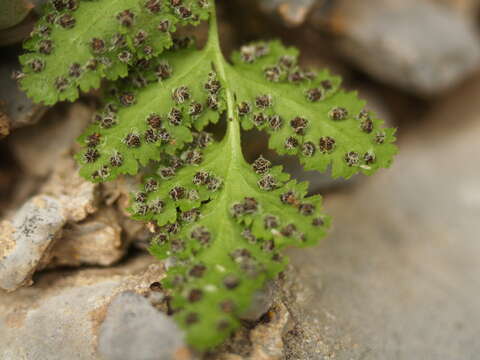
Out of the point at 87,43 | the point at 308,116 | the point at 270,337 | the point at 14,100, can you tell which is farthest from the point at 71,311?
the point at 308,116

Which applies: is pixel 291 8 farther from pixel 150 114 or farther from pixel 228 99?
pixel 150 114

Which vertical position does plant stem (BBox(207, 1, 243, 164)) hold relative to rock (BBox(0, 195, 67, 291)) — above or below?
above

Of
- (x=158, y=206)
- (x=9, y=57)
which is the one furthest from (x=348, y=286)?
(x=9, y=57)

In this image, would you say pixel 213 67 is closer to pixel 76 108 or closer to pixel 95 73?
pixel 95 73

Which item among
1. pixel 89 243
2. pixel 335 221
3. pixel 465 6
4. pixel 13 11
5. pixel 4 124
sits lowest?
pixel 335 221

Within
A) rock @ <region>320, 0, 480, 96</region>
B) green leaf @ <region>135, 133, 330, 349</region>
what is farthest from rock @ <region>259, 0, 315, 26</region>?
green leaf @ <region>135, 133, 330, 349</region>

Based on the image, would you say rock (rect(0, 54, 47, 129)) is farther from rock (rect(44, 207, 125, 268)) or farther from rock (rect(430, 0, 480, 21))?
rock (rect(430, 0, 480, 21))

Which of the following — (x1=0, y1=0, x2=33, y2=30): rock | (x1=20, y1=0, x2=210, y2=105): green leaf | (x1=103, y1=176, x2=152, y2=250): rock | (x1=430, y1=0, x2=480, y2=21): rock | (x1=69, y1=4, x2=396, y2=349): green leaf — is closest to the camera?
(x1=69, y1=4, x2=396, y2=349): green leaf
